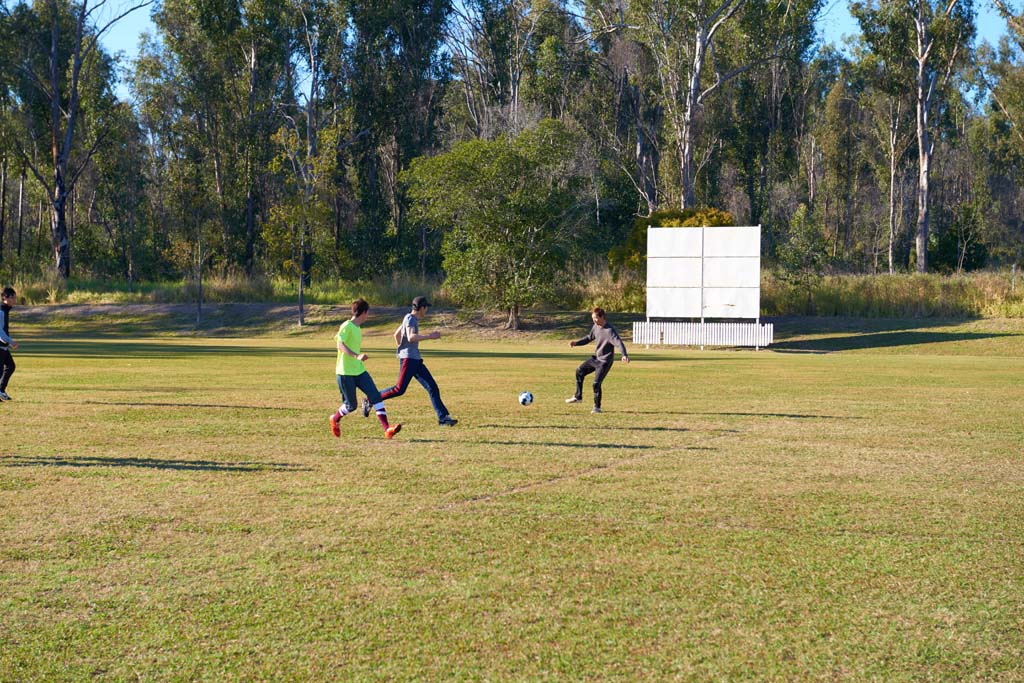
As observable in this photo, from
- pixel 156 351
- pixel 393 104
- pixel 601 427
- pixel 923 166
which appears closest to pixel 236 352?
pixel 156 351

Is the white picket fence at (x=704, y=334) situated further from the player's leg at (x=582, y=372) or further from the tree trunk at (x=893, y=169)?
the tree trunk at (x=893, y=169)

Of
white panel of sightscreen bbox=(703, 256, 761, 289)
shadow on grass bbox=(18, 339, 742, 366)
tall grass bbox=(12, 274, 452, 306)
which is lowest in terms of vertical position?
shadow on grass bbox=(18, 339, 742, 366)

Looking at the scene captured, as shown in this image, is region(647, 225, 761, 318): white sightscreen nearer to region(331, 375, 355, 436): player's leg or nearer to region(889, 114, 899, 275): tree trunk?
region(889, 114, 899, 275): tree trunk

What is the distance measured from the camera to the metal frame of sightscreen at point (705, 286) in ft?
149

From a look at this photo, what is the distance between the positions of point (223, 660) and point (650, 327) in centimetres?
4252

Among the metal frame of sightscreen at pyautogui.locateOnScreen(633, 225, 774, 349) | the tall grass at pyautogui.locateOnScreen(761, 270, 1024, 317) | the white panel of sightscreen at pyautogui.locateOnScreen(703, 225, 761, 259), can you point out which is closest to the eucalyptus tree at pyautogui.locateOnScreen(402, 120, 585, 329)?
the metal frame of sightscreen at pyautogui.locateOnScreen(633, 225, 774, 349)

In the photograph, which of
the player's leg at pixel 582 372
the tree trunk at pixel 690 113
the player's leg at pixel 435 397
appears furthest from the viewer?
the tree trunk at pixel 690 113

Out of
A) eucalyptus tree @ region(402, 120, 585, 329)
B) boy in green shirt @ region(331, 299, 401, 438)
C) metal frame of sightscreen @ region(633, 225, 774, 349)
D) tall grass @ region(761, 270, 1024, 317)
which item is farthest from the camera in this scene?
tall grass @ region(761, 270, 1024, 317)

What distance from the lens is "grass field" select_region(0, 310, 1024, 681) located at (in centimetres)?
549

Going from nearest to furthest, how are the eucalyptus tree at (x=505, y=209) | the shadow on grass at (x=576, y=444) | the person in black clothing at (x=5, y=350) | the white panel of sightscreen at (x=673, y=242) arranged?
1. the shadow on grass at (x=576, y=444)
2. the person in black clothing at (x=5, y=350)
3. the white panel of sightscreen at (x=673, y=242)
4. the eucalyptus tree at (x=505, y=209)

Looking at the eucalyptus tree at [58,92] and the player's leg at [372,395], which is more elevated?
the eucalyptus tree at [58,92]

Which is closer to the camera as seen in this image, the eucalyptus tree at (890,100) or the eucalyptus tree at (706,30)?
the eucalyptus tree at (706,30)

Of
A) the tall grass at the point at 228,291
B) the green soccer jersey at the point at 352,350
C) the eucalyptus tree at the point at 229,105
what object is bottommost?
the green soccer jersey at the point at 352,350

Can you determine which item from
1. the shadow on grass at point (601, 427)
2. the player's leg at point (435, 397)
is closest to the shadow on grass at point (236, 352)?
the shadow on grass at point (601, 427)
